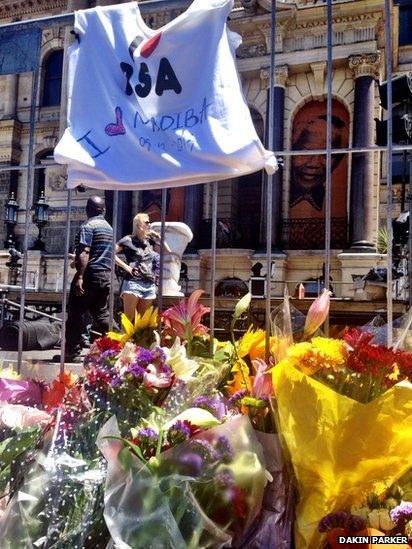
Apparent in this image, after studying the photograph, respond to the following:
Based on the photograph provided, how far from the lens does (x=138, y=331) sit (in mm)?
2039

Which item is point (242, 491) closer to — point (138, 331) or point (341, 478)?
point (341, 478)

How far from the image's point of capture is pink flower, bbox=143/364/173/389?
1.54 m

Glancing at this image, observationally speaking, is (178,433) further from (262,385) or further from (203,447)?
(262,385)

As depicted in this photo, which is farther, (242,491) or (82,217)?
(82,217)

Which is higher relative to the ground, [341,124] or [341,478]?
[341,124]

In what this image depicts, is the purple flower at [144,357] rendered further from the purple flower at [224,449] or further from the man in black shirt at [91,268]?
the man in black shirt at [91,268]

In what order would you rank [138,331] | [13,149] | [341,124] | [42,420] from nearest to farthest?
[42,420] < [138,331] < [341,124] < [13,149]

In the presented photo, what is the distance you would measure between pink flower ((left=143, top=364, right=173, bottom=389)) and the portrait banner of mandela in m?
16.0

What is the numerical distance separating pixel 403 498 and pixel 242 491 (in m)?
0.40

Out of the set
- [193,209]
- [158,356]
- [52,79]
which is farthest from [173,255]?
[52,79]

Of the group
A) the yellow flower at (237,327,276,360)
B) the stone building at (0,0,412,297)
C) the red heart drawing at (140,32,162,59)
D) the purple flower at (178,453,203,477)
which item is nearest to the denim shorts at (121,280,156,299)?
the red heart drawing at (140,32,162,59)

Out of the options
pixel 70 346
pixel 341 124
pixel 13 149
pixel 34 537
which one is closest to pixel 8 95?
pixel 13 149

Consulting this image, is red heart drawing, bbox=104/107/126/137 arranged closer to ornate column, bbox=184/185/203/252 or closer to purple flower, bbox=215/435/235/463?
purple flower, bbox=215/435/235/463

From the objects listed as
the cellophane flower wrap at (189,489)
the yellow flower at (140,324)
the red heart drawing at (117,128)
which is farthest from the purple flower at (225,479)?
the red heart drawing at (117,128)
